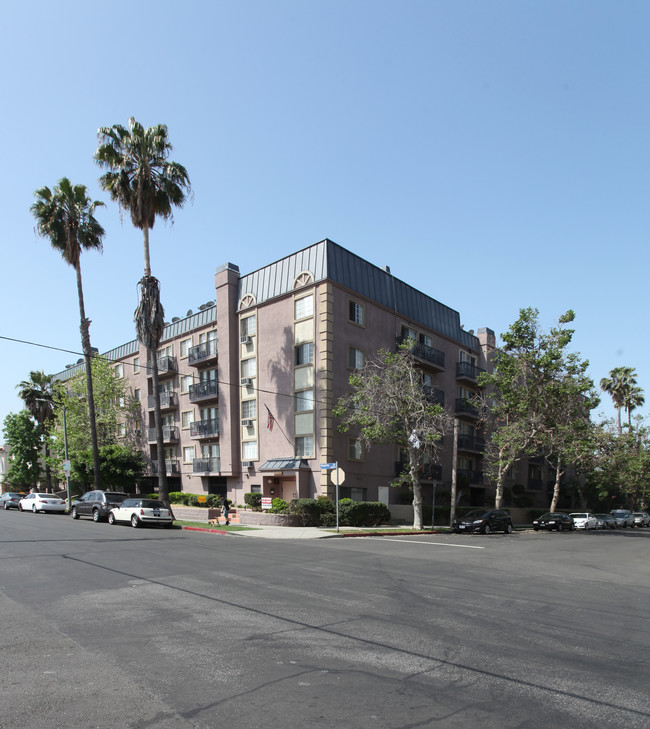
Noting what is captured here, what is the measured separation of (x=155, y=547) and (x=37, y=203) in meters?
26.6

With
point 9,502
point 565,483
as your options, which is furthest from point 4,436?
point 565,483

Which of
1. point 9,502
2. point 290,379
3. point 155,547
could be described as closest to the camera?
point 155,547

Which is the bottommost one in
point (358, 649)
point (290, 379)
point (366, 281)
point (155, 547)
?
point (155, 547)

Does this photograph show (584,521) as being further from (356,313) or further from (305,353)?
(305,353)

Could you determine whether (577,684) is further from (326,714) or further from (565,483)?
(565,483)

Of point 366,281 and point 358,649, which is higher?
point 366,281

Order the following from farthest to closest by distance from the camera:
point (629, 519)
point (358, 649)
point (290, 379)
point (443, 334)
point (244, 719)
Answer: point (629, 519), point (443, 334), point (290, 379), point (358, 649), point (244, 719)

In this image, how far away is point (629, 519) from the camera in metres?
50.1

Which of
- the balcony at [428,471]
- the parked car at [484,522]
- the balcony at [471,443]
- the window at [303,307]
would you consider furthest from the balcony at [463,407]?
the window at [303,307]

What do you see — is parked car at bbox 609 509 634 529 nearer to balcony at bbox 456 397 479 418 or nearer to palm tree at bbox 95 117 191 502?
balcony at bbox 456 397 479 418

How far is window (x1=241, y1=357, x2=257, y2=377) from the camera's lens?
3462cm

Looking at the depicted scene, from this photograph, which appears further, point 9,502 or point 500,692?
point 9,502

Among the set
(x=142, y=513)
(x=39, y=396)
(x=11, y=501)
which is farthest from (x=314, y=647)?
(x=39, y=396)

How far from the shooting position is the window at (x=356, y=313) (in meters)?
32.7
